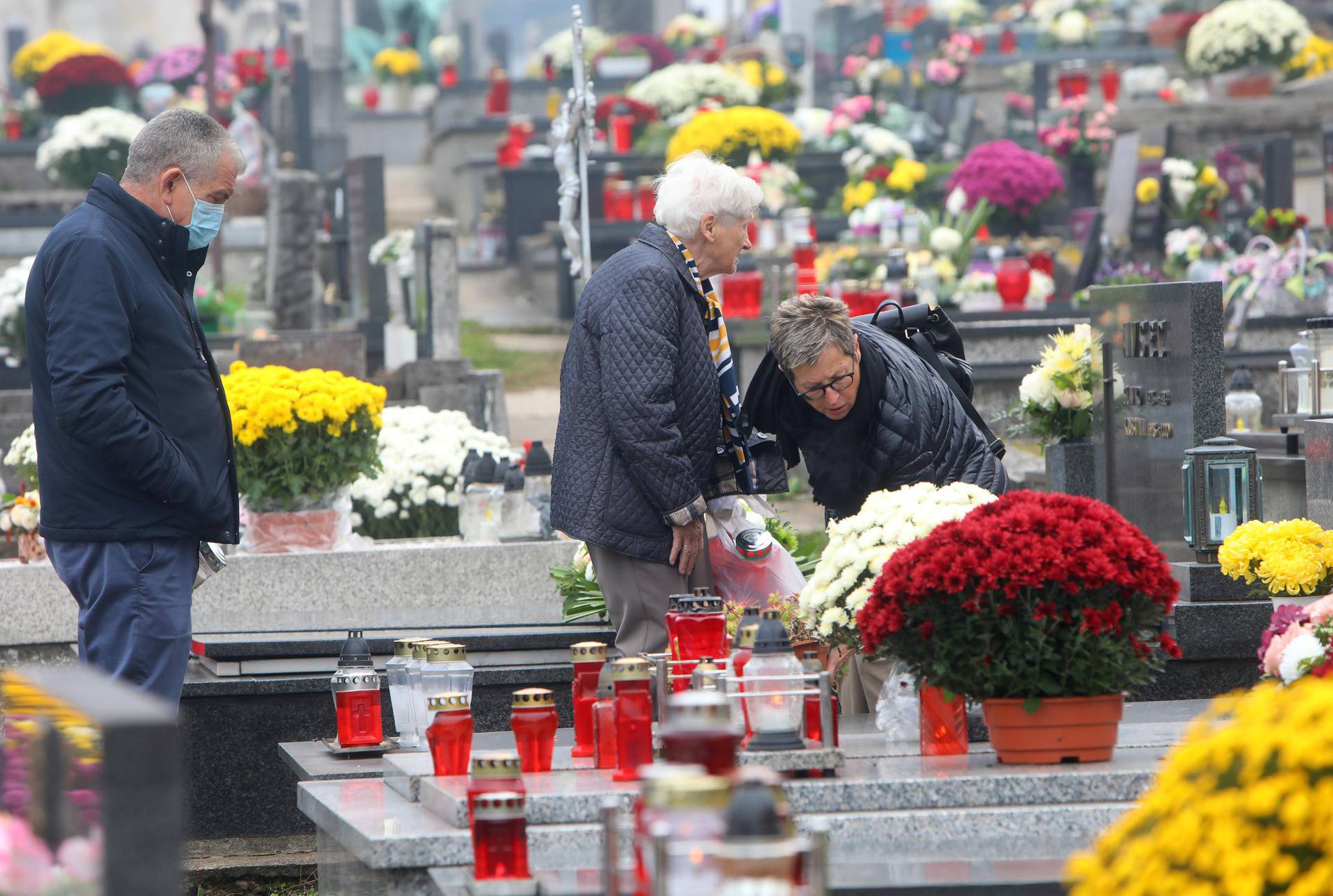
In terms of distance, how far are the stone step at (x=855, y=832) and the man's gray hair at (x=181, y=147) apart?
1.71 metres

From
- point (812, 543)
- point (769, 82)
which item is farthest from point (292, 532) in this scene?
point (769, 82)

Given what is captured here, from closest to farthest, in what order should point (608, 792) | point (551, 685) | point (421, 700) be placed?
point (608, 792) → point (421, 700) → point (551, 685)

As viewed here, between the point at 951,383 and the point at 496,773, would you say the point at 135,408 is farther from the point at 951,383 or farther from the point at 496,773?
the point at 951,383

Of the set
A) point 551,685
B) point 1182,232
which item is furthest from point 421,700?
point 1182,232

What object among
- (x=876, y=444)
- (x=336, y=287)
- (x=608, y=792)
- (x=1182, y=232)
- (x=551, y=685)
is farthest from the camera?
(x=336, y=287)

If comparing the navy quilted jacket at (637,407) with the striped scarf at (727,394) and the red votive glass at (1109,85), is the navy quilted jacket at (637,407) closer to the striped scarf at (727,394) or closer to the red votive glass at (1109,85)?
the striped scarf at (727,394)

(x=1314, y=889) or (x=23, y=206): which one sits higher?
(x=23, y=206)

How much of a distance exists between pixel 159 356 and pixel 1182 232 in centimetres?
1302

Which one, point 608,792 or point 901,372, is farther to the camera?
point 901,372

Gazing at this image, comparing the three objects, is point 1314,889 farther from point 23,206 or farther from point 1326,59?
point 1326,59

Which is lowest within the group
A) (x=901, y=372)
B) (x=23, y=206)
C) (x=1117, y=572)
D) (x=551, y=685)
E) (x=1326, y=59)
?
(x=551, y=685)

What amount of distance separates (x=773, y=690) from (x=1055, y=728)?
0.65 m

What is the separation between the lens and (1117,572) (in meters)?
4.07

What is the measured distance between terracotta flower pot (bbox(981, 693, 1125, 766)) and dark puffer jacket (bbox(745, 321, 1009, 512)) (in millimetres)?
1371
